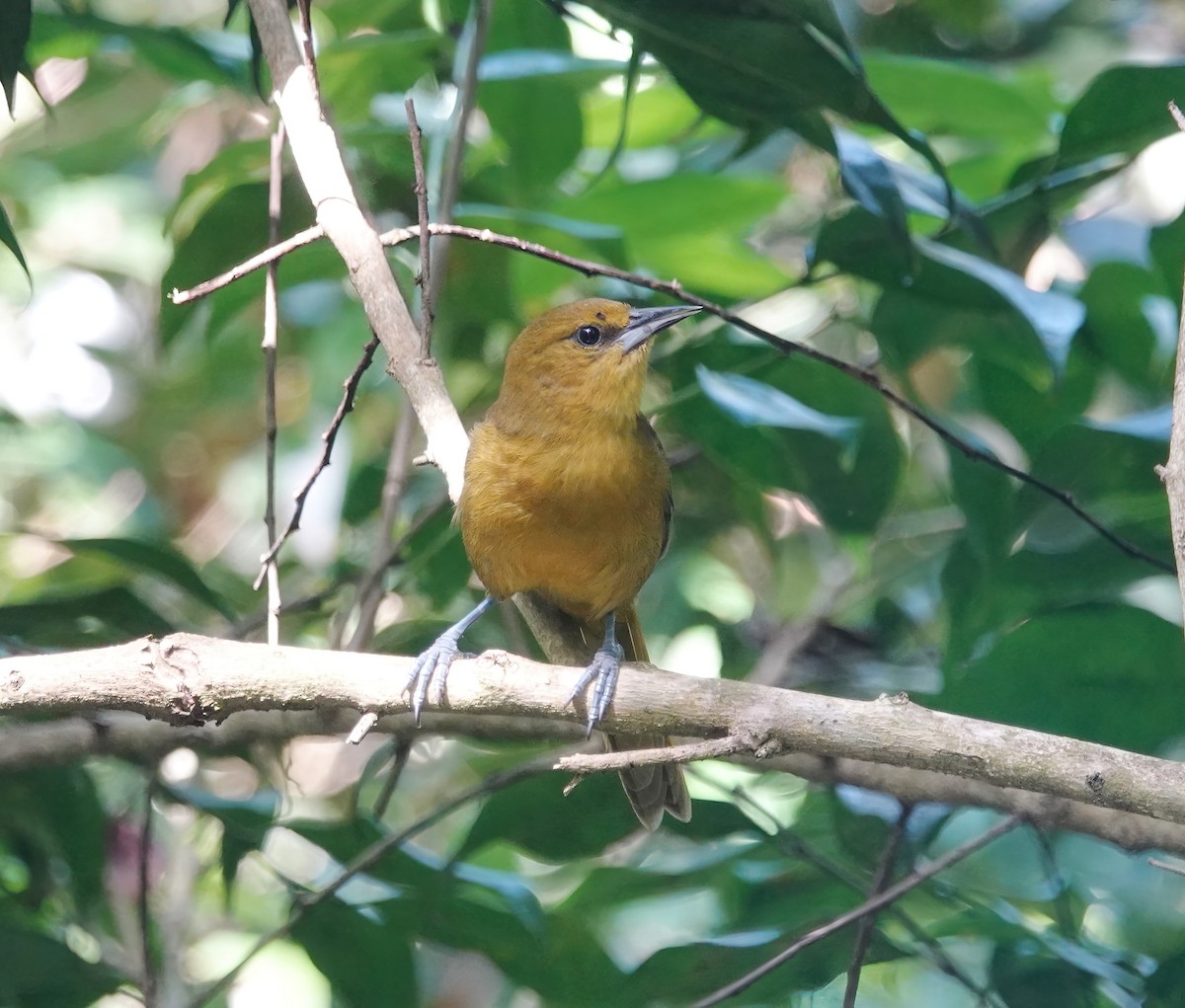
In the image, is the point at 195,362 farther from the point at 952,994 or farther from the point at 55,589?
the point at 952,994

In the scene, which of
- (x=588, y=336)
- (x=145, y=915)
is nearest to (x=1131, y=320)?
(x=588, y=336)

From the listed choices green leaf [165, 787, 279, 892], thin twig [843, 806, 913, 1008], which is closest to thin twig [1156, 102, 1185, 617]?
thin twig [843, 806, 913, 1008]

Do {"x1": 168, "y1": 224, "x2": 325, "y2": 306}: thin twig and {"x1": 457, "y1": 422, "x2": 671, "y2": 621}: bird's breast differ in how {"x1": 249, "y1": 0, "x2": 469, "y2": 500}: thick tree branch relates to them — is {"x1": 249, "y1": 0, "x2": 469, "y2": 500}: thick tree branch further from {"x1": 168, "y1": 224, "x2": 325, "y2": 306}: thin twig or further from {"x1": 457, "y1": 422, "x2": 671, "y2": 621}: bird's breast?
{"x1": 457, "y1": 422, "x2": 671, "y2": 621}: bird's breast

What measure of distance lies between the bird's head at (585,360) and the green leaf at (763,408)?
0.24 m

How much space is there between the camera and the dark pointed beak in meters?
3.33

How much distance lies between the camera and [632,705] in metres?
2.23

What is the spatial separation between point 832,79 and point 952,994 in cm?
198

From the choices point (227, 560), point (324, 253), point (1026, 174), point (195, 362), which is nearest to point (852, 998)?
point (1026, 174)

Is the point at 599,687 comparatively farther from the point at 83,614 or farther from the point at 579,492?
the point at 83,614

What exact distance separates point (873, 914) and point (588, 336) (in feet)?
5.45

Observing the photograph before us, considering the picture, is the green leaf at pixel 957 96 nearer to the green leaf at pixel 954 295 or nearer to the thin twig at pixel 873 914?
the green leaf at pixel 954 295

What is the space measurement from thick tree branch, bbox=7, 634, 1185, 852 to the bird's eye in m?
1.42

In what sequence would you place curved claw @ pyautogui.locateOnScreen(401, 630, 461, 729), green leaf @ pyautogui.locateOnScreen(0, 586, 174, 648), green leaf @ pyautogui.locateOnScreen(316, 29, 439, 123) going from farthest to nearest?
green leaf @ pyautogui.locateOnScreen(316, 29, 439, 123), green leaf @ pyautogui.locateOnScreen(0, 586, 174, 648), curved claw @ pyautogui.locateOnScreen(401, 630, 461, 729)

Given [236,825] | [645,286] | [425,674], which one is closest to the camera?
[425,674]
